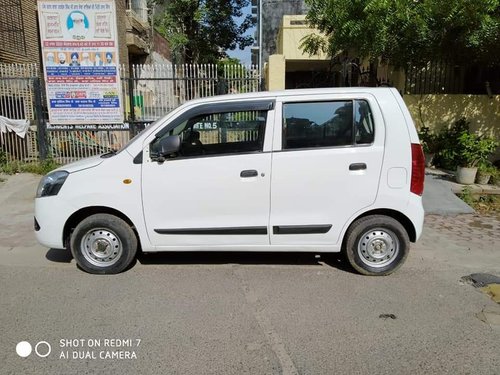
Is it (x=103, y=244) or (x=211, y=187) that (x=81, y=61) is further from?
(x=211, y=187)

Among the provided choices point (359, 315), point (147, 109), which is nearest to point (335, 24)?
point (147, 109)

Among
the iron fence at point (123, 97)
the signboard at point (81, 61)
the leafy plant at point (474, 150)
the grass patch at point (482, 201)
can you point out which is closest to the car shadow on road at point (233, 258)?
the grass patch at point (482, 201)

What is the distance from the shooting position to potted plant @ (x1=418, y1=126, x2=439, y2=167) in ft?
33.3

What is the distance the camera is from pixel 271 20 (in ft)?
72.7

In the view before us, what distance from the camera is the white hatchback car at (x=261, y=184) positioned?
4352 mm

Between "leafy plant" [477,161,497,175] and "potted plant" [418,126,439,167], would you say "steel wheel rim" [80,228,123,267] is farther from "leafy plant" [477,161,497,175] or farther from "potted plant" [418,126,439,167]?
"potted plant" [418,126,439,167]

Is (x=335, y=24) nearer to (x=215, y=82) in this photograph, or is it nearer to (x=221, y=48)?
(x=215, y=82)

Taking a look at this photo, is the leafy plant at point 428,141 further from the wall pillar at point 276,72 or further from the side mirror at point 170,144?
the side mirror at point 170,144

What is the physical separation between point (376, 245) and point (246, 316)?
5.46 ft

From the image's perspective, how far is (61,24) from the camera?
31.6 ft

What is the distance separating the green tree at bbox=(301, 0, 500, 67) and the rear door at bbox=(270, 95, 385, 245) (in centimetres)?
449

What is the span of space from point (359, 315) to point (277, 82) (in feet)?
33.6

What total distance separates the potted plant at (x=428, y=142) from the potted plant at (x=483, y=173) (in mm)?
1612

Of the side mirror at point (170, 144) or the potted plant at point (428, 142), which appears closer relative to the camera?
the side mirror at point (170, 144)
